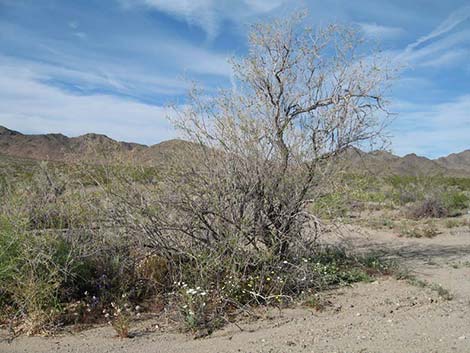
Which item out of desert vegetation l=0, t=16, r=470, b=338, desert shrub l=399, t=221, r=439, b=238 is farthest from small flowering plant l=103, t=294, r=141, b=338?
desert shrub l=399, t=221, r=439, b=238

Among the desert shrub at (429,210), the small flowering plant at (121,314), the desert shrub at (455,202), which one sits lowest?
the small flowering plant at (121,314)

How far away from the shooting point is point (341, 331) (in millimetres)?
5633

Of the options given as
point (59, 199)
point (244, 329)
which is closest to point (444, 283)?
point (244, 329)

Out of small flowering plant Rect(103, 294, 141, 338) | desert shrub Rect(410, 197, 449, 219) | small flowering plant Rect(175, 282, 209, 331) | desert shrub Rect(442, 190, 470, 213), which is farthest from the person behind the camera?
desert shrub Rect(442, 190, 470, 213)

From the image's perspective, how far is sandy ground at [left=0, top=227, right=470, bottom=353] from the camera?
17.0ft

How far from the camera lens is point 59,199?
24.2ft

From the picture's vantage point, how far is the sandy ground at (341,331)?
520cm

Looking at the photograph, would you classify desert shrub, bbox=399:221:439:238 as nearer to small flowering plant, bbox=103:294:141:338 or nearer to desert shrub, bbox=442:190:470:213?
desert shrub, bbox=442:190:470:213

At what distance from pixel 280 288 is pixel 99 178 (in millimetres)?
3048

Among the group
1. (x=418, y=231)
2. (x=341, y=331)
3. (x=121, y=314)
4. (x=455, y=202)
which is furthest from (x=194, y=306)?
(x=455, y=202)

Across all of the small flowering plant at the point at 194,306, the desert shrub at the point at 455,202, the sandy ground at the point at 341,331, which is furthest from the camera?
the desert shrub at the point at 455,202

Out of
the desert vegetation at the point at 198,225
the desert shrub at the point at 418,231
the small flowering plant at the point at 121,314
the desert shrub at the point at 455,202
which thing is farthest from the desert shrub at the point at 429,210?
the small flowering plant at the point at 121,314

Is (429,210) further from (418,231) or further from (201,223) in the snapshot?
(201,223)

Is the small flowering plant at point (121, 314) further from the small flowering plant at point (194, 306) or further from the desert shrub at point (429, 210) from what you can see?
the desert shrub at point (429, 210)
